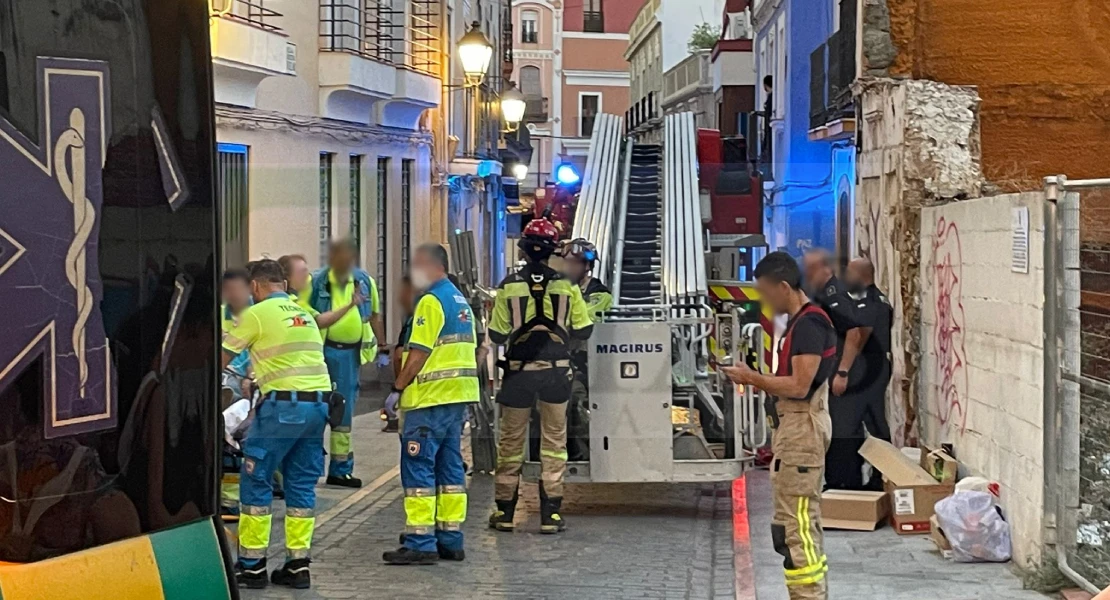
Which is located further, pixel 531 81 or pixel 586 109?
pixel 586 109

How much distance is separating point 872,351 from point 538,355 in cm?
249

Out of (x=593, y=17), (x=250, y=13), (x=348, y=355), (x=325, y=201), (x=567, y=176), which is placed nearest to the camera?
(x=325, y=201)

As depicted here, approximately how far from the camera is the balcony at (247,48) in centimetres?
889

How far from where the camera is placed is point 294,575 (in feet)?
26.1

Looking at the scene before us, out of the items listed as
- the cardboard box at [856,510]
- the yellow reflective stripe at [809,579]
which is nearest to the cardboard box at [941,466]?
the cardboard box at [856,510]

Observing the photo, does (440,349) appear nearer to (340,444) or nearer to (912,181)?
(340,444)

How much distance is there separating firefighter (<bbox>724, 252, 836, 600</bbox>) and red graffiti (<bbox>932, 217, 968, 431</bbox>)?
3387 mm

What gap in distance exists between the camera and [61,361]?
3.05m

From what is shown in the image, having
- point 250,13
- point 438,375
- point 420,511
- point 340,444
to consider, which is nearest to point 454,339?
point 438,375

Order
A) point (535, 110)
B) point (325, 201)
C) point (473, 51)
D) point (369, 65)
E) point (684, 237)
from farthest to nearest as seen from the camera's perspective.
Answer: point (535, 110) < point (684, 237) < point (473, 51) < point (369, 65) < point (325, 201)

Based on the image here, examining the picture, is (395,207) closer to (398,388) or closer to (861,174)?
(398,388)

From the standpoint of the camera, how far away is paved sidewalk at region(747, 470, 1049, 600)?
25.9 feet

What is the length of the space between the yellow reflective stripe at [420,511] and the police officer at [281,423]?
0.76m

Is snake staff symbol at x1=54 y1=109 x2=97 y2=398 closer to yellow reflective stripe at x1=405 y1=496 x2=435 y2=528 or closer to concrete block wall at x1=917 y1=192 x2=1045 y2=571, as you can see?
yellow reflective stripe at x1=405 y1=496 x2=435 y2=528
